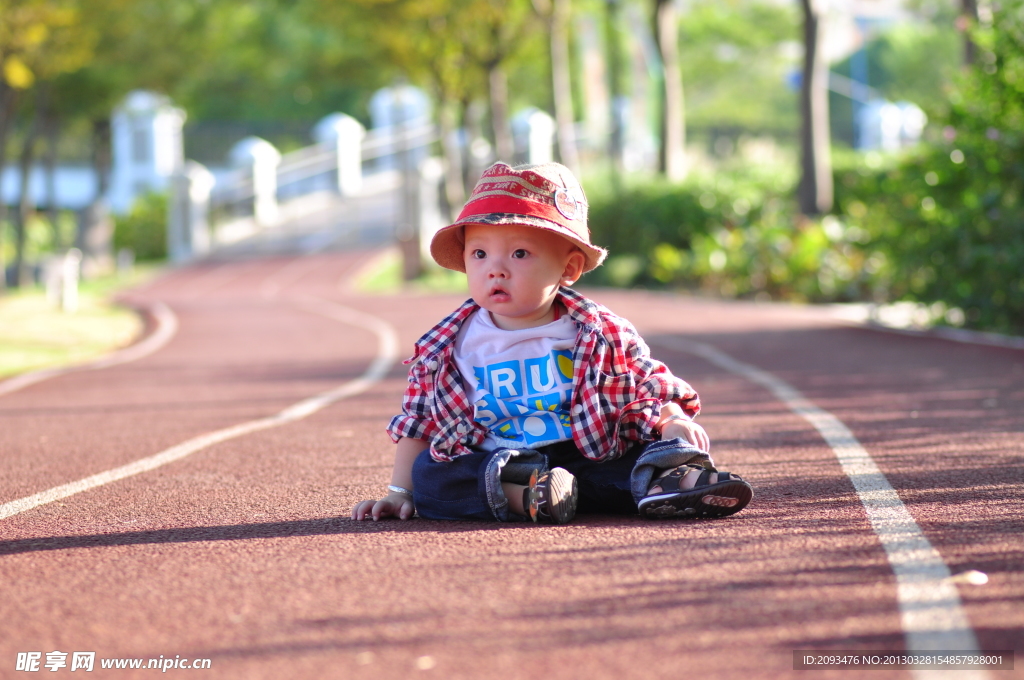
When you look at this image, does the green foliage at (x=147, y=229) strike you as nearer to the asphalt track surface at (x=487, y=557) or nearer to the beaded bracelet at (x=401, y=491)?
the asphalt track surface at (x=487, y=557)

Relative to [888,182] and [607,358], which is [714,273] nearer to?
[888,182]

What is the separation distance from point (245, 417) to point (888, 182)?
25.9 ft

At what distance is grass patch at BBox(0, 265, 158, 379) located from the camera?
12211 mm

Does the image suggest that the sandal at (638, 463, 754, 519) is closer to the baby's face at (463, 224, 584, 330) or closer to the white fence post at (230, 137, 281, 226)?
the baby's face at (463, 224, 584, 330)

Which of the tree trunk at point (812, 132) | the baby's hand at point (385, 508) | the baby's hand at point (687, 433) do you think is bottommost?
the baby's hand at point (385, 508)

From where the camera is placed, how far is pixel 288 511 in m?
4.69

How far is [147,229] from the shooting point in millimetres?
39750

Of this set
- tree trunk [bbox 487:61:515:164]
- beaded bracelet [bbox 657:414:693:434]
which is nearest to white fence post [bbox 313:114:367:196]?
tree trunk [bbox 487:61:515:164]

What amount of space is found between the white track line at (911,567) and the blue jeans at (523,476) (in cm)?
67

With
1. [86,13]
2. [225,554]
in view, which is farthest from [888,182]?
[86,13]

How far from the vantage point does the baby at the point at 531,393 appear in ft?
14.0

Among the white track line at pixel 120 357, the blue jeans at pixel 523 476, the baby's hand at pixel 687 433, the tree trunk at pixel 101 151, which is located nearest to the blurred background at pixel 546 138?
the tree trunk at pixel 101 151

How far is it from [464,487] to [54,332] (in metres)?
11.6

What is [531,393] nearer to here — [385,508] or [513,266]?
[513,266]
